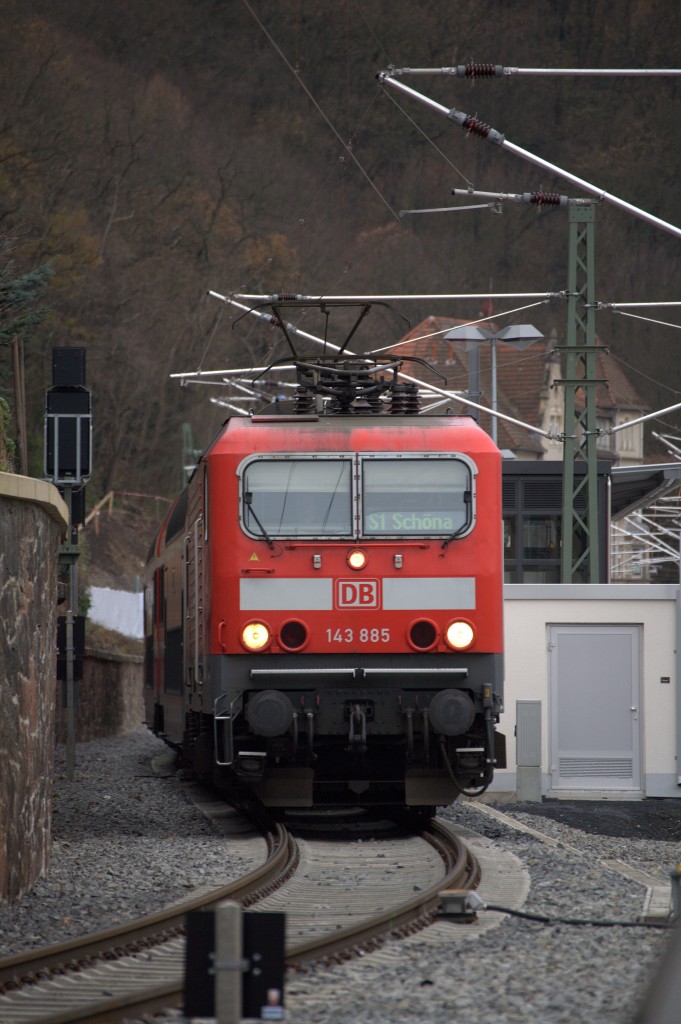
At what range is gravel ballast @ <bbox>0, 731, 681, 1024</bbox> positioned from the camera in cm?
705

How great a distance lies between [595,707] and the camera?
19.2 meters

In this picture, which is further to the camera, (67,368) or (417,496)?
(67,368)

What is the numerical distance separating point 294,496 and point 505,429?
192 ft

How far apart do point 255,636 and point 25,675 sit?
2.58 metres

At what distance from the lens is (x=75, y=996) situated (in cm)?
726

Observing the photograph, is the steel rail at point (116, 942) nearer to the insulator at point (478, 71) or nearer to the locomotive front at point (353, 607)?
the locomotive front at point (353, 607)

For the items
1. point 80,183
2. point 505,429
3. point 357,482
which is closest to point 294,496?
point 357,482

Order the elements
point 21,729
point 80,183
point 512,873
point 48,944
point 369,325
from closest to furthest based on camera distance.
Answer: point 48,944 → point 21,729 → point 512,873 → point 369,325 → point 80,183

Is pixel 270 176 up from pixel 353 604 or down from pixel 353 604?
up

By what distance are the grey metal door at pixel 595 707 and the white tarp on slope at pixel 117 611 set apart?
2601 cm

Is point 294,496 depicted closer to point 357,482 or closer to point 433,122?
point 357,482

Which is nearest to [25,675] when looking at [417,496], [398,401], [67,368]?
[417,496]

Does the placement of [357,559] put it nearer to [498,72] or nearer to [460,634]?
[460,634]

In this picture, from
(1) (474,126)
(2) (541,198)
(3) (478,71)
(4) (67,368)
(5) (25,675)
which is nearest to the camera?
(5) (25,675)
